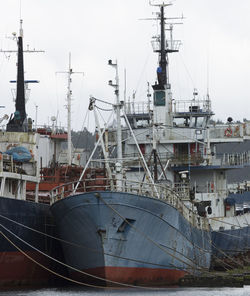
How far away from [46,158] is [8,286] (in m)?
19.7

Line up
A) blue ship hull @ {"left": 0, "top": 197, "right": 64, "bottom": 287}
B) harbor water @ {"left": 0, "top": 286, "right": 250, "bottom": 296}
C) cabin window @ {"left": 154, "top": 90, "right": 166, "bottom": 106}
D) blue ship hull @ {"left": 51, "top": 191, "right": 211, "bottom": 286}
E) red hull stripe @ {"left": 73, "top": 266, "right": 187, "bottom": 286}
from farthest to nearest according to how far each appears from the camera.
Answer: cabin window @ {"left": 154, "top": 90, "right": 166, "bottom": 106} → blue ship hull @ {"left": 0, "top": 197, "right": 64, "bottom": 287} → red hull stripe @ {"left": 73, "top": 266, "right": 187, "bottom": 286} → blue ship hull @ {"left": 51, "top": 191, "right": 211, "bottom": 286} → harbor water @ {"left": 0, "top": 286, "right": 250, "bottom": 296}

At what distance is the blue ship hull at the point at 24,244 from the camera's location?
127 feet

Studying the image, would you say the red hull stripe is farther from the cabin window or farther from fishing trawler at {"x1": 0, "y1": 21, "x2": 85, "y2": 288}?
the cabin window

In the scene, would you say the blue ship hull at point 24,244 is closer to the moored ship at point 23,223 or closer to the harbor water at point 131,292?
the moored ship at point 23,223

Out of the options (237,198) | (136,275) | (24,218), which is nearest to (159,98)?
(237,198)

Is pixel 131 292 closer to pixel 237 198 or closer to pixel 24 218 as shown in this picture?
pixel 24 218

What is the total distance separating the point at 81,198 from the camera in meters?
37.4

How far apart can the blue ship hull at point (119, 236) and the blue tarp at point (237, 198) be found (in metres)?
15.4

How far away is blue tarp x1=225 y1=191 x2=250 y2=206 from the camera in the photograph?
55.5 metres

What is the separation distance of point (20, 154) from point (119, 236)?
6.95 m

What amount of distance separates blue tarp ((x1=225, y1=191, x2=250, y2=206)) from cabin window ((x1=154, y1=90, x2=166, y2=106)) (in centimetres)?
715

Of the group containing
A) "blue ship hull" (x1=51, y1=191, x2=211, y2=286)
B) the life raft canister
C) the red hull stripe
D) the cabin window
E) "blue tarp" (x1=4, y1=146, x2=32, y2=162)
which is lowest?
the red hull stripe

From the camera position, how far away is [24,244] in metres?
40.2

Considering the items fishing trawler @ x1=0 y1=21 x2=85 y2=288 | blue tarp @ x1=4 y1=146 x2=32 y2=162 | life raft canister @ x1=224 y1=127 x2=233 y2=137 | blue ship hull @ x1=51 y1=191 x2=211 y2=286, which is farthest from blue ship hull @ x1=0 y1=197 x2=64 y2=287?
life raft canister @ x1=224 y1=127 x2=233 y2=137
